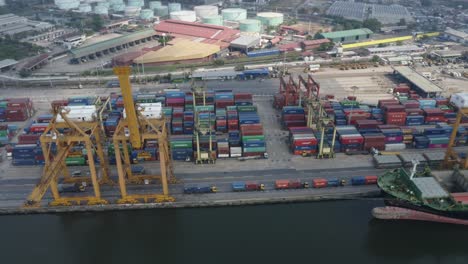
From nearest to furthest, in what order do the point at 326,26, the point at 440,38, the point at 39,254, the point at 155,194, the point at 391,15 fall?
the point at 39,254
the point at 155,194
the point at 440,38
the point at 326,26
the point at 391,15

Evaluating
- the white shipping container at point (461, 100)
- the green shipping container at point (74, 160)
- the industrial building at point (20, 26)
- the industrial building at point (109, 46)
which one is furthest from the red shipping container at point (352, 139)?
the industrial building at point (20, 26)

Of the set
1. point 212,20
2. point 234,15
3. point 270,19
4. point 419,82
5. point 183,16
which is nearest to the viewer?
point 419,82

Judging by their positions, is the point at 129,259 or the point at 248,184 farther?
the point at 248,184

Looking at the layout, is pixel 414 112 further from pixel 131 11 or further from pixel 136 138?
pixel 131 11

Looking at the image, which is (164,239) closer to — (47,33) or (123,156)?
(123,156)

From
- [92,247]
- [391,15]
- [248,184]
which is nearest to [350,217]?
[248,184]

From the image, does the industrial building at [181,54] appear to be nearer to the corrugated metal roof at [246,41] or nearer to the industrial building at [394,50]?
the corrugated metal roof at [246,41]

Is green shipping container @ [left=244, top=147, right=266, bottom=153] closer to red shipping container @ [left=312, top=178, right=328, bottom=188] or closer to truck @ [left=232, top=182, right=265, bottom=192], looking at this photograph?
truck @ [left=232, top=182, right=265, bottom=192]

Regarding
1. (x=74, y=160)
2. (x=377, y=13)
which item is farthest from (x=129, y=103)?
(x=377, y=13)
